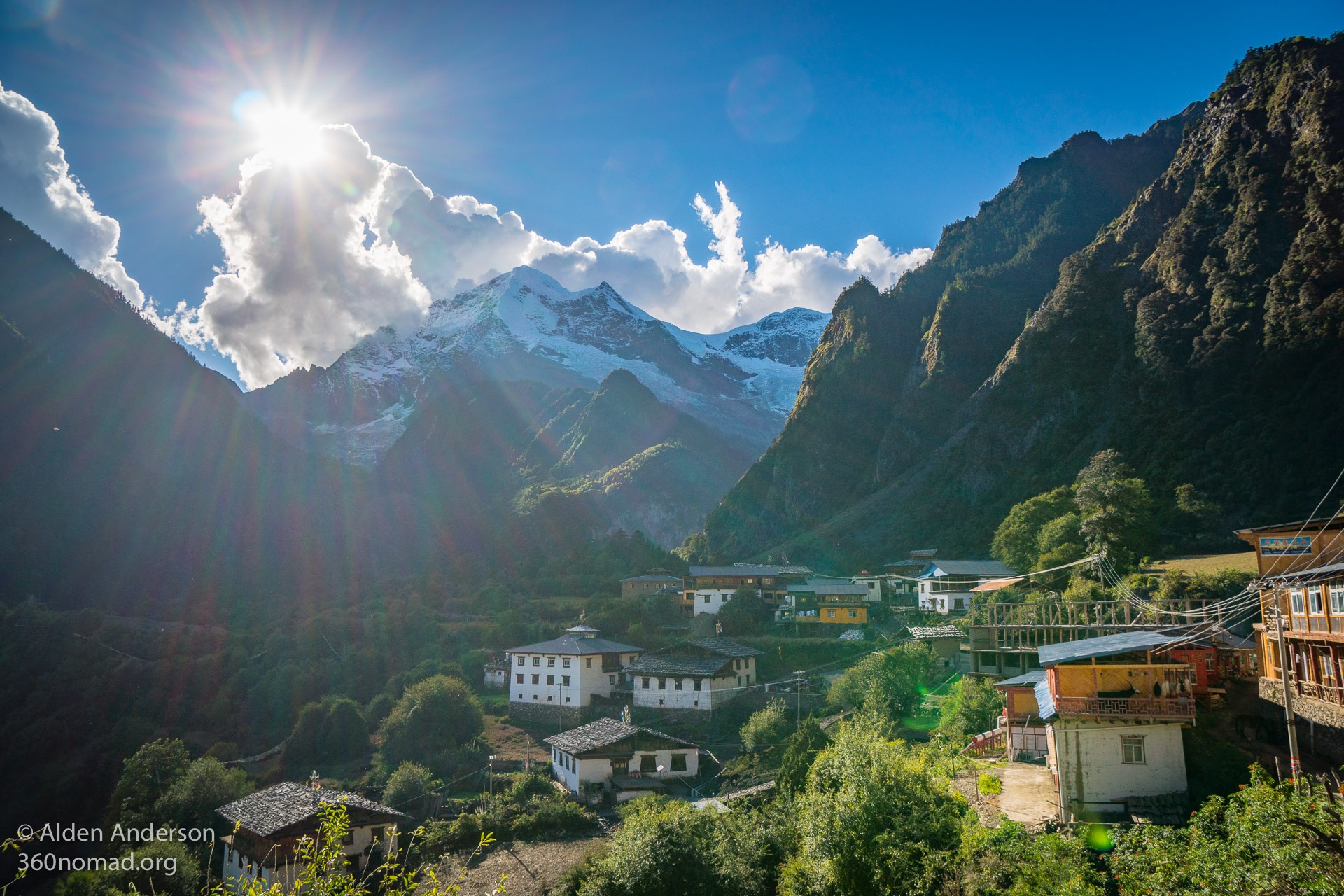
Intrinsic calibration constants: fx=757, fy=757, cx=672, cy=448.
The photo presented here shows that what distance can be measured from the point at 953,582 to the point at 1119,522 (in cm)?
1457

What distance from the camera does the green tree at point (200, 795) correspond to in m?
36.9

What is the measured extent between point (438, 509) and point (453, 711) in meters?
89.7

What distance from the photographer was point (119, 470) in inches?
4572

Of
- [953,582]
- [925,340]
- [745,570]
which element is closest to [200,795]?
[745,570]

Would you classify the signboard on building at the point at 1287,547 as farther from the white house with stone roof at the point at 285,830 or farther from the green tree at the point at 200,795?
the green tree at the point at 200,795

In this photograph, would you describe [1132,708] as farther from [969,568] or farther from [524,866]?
[969,568]

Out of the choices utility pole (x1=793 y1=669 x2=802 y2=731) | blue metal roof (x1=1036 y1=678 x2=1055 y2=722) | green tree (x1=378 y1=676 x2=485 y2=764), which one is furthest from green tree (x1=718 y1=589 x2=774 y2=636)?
blue metal roof (x1=1036 y1=678 x2=1055 y2=722)

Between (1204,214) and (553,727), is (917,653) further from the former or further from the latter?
(1204,214)

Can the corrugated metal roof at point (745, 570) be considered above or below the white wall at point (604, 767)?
above

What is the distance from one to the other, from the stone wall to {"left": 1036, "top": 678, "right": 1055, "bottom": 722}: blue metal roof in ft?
16.5

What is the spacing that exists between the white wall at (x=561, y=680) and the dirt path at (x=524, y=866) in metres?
19.3

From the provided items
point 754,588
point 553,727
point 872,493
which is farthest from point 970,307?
point 553,727

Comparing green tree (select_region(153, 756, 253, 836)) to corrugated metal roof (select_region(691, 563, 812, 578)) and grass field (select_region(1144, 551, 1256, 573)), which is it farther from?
grass field (select_region(1144, 551, 1256, 573))

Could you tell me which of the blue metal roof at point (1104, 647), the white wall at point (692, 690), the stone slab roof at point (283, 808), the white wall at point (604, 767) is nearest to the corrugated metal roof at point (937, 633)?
the white wall at point (692, 690)
